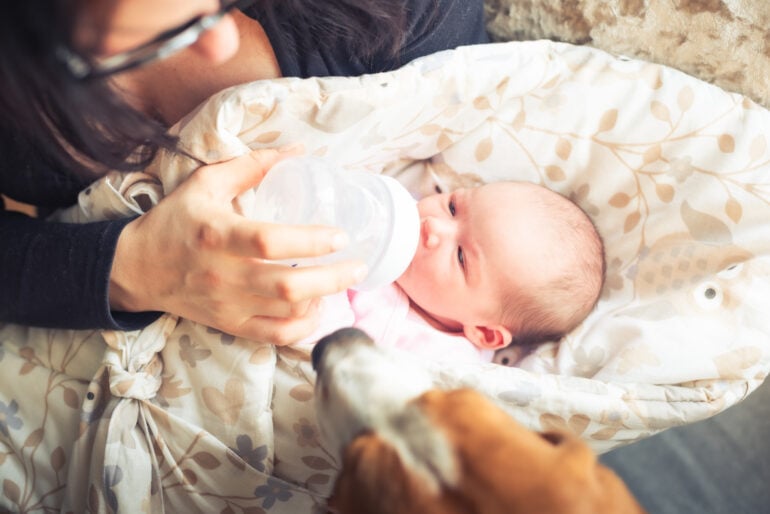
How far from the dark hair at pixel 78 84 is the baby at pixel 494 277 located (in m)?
0.32

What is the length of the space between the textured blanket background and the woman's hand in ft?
1.80

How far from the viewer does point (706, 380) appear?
0.98 m

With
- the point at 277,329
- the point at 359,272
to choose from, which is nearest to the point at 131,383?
the point at 277,329

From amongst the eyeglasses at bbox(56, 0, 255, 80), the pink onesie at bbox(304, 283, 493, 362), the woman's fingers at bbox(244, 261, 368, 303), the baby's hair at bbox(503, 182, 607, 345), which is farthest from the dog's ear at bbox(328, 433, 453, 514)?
the baby's hair at bbox(503, 182, 607, 345)

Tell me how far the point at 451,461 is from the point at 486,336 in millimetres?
643

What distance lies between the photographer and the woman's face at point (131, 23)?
1.69 ft

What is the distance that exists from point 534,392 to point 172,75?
72cm

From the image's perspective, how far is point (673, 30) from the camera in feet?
3.54

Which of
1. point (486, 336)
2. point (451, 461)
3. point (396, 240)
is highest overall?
point (451, 461)

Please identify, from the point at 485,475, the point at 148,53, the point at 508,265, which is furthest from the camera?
the point at 508,265

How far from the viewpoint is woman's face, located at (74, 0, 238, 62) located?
52cm

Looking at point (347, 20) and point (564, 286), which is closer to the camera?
point (347, 20)

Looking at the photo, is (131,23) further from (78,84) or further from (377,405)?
(377,405)

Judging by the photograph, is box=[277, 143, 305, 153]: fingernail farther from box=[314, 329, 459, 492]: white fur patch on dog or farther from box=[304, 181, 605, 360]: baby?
box=[314, 329, 459, 492]: white fur patch on dog
